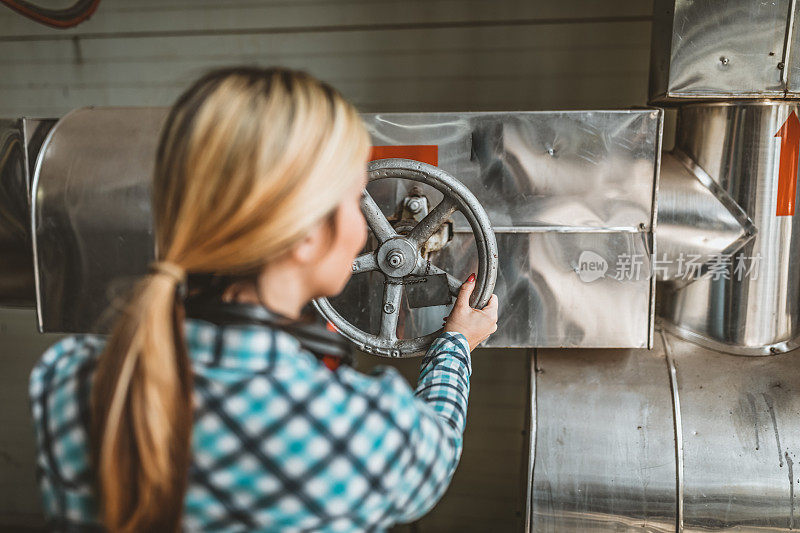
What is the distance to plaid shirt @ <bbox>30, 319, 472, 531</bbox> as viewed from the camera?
0.57 m

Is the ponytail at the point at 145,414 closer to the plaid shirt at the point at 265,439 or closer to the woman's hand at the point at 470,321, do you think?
the plaid shirt at the point at 265,439

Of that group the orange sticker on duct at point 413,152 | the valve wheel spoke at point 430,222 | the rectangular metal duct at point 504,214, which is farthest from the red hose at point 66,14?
the valve wheel spoke at point 430,222

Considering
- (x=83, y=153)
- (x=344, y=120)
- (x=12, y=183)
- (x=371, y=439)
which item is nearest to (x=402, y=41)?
(x=83, y=153)

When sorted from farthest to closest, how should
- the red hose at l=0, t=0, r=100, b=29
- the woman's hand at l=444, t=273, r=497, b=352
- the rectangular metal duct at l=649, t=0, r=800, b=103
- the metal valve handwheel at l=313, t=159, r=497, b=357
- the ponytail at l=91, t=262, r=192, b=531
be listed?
the red hose at l=0, t=0, r=100, b=29
the rectangular metal duct at l=649, t=0, r=800, b=103
the metal valve handwheel at l=313, t=159, r=497, b=357
the woman's hand at l=444, t=273, r=497, b=352
the ponytail at l=91, t=262, r=192, b=531

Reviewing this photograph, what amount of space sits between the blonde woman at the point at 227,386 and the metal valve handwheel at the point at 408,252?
590mm

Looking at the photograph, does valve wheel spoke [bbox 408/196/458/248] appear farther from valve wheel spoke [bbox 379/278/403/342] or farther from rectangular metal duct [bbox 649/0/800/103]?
rectangular metal duct [bbox 649/0/800/103]

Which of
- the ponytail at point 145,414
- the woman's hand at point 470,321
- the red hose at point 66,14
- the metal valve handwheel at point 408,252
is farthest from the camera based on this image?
the red hose at point 66,14

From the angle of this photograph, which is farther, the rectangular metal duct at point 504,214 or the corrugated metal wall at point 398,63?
the corrugated metal wall at point 398,63

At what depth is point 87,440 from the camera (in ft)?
1.97

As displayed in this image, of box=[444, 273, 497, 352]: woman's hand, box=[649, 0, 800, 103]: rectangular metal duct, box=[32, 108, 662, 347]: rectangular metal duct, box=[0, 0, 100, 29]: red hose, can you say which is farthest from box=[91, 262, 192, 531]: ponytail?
box=[0, 0, 100, 29]: red hose

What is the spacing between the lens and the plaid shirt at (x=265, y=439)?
0.57 m

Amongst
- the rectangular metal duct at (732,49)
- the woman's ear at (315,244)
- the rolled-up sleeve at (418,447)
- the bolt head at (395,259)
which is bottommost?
the rolled-up sleeve at (418,447)

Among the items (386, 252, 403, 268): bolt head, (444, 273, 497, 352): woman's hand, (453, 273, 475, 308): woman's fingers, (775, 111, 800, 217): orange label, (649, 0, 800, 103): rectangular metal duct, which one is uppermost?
(649, 0, 800, 103): rectangular metal duct

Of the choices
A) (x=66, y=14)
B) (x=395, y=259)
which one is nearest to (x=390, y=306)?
(x=395, y=259)
